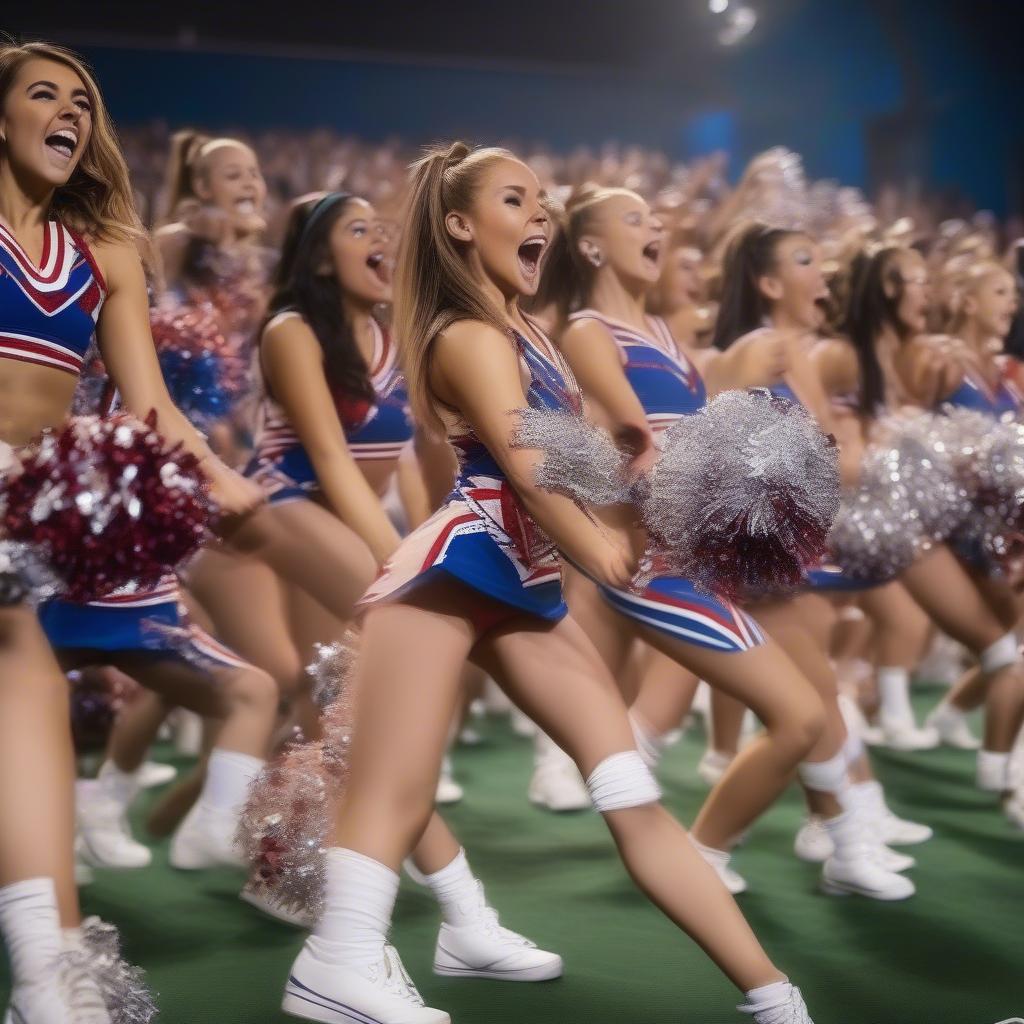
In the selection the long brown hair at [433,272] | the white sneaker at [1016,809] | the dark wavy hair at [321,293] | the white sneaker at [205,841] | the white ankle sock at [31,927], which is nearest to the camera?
the white ankle sock at [31,927]

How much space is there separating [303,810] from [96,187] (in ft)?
4.16

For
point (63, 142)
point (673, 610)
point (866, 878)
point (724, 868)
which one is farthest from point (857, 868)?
point (63, 142)

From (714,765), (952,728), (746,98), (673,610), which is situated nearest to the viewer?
(673,610)

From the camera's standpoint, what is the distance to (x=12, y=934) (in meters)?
2.27

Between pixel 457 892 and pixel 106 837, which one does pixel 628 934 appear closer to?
pixel 457 892

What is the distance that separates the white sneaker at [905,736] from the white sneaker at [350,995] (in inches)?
132

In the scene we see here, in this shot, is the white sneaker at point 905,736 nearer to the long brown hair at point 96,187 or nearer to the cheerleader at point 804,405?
the cheerleader at point 804,405

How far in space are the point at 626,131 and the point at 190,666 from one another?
439 inches

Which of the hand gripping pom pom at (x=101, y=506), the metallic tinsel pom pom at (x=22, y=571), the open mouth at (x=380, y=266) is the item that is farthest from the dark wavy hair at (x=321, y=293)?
the metallic tinsel pom pom at (x=22, y=571)

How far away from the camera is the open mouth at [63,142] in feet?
8.61

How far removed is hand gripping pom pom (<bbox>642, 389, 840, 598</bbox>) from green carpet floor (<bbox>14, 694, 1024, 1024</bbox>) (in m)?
0.92

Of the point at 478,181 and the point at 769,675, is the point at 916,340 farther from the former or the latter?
the point at 478,181

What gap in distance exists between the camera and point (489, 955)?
10.1 feet

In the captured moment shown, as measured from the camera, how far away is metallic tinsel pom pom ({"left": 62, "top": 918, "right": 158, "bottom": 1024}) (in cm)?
229
